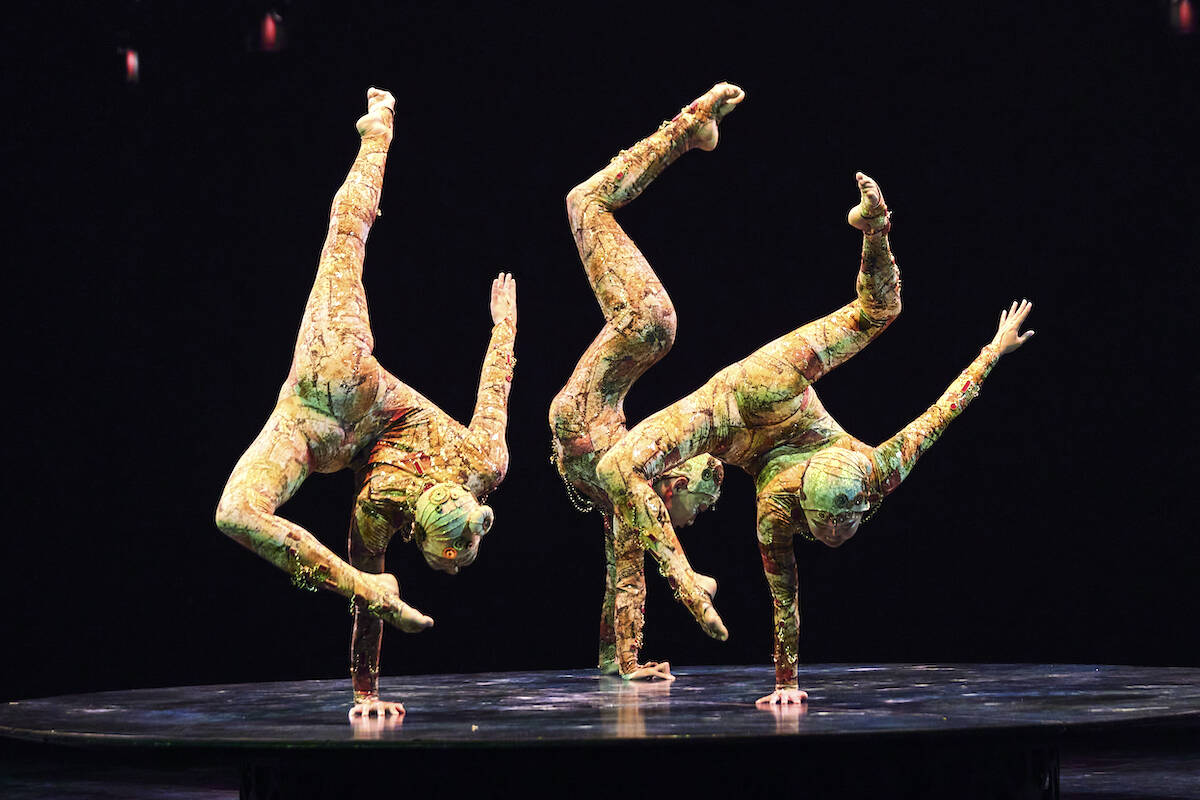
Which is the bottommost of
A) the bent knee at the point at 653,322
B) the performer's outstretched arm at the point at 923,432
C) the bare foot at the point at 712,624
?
the bare foot at the point at 712,624

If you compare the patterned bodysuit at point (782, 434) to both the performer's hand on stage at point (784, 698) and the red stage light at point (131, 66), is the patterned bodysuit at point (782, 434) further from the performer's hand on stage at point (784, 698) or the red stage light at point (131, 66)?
the red stage light at point (131, 66)

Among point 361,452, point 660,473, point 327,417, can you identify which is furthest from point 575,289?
point 327,417

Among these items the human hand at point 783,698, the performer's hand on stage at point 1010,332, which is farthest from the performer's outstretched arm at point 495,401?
the performer's hand on stage at point 1010,332

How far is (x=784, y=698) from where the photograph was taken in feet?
17.6

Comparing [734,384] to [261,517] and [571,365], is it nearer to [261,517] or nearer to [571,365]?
[261,517]

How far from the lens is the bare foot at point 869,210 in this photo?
5387mm

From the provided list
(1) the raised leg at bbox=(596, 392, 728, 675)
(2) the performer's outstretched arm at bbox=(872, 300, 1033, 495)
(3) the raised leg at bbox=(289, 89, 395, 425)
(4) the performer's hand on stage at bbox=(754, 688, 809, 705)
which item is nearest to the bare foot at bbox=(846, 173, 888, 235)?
(2) the performer's outstretched arm at bbox=(872, 300, 1033, 495)

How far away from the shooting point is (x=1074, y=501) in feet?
27.8

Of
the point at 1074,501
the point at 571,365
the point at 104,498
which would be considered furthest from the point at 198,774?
the point at 1074,501

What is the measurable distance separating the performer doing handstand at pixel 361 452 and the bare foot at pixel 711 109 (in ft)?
4.22

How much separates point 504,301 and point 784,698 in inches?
73.0

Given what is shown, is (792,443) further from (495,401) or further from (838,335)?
(495,401)

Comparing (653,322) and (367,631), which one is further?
(653,322)

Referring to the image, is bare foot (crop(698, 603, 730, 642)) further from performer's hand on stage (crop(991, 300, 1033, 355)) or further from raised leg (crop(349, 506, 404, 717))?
performer's hand on stage (crop(991, 300, 1033, 355))
